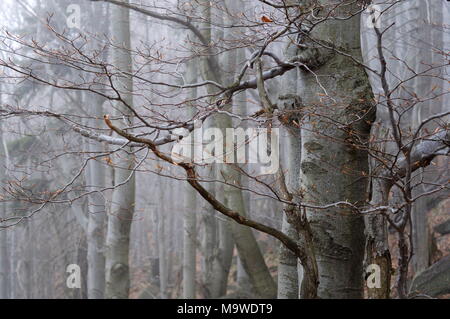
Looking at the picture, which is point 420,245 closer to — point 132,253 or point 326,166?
point 326,166

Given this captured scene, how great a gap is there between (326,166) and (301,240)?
1.00 m

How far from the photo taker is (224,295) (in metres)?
11.0

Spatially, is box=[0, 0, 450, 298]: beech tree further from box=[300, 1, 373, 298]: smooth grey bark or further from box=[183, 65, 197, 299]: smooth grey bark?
box=[183, 65, 197, 299]: smooth grey bark

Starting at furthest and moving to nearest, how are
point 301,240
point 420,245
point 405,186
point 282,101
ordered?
1. point 420,245
2. point 282,101
3. point 301,240
4. point 405,186

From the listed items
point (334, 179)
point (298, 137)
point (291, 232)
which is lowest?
point (291, 232)

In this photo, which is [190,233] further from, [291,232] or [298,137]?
[298,137]

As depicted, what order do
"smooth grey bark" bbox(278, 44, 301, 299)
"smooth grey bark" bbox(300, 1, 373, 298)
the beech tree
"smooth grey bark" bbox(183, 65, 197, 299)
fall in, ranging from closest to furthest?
the beech tree, "smooth grey bark" bbox(300, 1, 373, 298), "smooth grey bark" bbox(278, 44, 301, 299), "smooth grey bark" bbox(183, 65, 197, 299)

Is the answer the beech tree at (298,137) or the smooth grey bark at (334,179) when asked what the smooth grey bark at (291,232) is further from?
the smooth grey bark at (334,179)

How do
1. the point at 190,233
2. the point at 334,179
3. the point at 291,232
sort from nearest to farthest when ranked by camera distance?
the point at 334,179, the point at 291,232, the point at 190,233

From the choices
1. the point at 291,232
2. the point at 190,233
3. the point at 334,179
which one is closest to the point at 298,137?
the point at 334,179

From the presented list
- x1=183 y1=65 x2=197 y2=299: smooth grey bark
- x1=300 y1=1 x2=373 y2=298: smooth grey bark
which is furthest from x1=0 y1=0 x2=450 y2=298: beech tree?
x1=183 y1=65 x2=197 y2=299: smooth grey bark

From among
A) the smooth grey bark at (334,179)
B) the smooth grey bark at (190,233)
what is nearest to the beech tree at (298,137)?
the smooth grey bark at (334,179)
